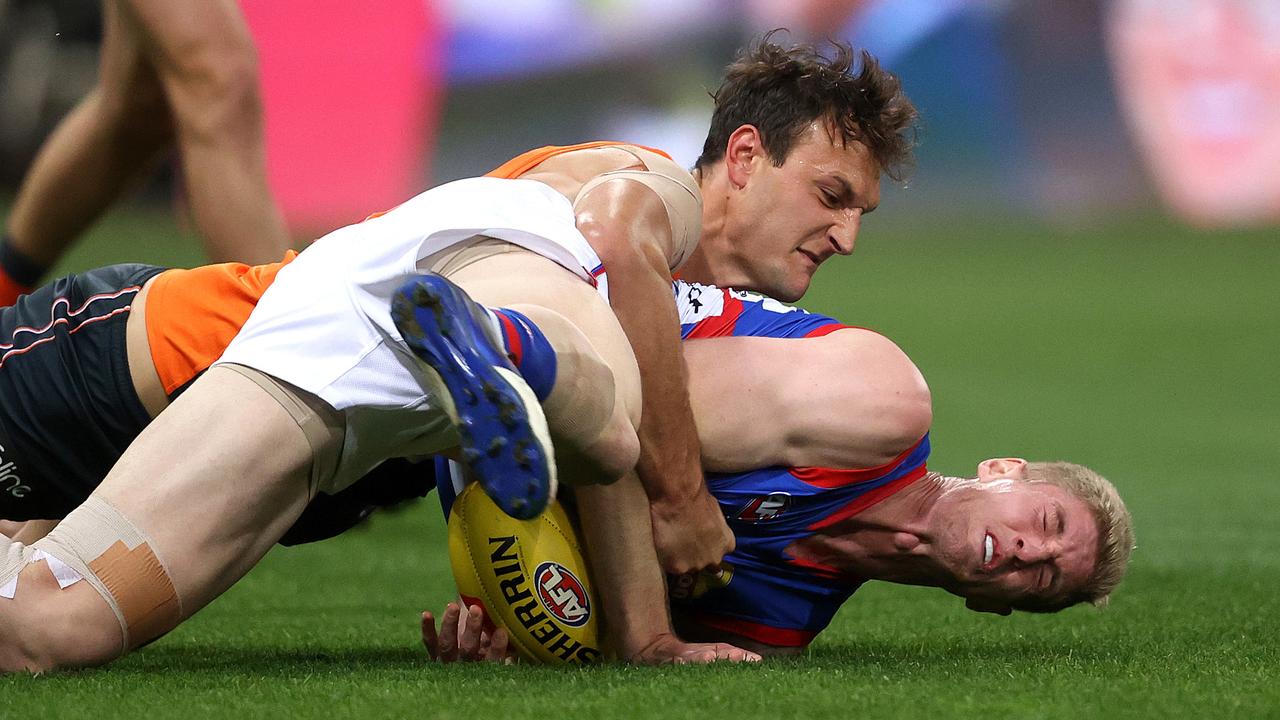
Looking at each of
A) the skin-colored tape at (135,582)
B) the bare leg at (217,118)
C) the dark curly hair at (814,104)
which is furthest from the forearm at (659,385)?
→ the bare leg at (217,118)

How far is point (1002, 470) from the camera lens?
3.71 m

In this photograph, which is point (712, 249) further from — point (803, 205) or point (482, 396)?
point (482, 396)

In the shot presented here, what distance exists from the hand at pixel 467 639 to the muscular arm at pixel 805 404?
55cm

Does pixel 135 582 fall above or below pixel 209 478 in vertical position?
below

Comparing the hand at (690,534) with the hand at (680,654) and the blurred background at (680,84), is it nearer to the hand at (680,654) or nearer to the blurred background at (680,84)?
the hand at (680,654)

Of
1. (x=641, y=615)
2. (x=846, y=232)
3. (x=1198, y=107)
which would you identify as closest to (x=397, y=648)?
(x=641, y=615)

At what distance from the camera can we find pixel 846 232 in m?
3.86

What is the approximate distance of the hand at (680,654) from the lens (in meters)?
3.22

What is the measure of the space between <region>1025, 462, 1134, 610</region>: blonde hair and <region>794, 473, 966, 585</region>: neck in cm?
24

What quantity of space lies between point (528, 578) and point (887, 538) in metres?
0.80

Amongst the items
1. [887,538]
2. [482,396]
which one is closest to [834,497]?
[887,538]

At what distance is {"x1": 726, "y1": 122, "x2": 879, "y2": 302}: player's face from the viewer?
12.6 ft

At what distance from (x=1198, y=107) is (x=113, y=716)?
1300cm

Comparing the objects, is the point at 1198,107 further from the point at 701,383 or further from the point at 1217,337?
the point at 701,383
